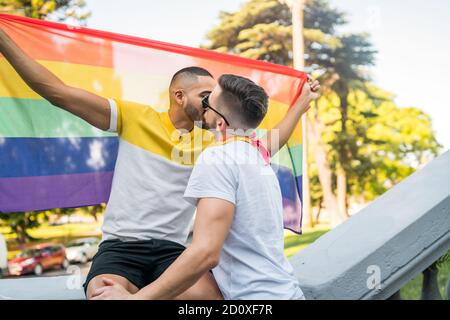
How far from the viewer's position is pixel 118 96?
324 centimetres

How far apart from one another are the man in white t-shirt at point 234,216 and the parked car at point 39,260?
15.5 m

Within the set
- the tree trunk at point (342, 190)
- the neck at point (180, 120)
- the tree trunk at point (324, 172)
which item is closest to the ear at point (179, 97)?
the neck at point (180, 120)

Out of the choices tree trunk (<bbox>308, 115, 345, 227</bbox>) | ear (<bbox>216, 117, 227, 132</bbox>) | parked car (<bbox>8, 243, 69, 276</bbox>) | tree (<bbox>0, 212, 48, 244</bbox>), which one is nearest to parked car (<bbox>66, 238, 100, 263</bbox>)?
parked car (<bbox>8, 243, 69, 276</bbox>)

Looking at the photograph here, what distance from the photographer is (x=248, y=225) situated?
1979 millimetres

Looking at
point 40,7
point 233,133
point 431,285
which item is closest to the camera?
point 233,133

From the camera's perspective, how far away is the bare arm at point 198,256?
181 cm

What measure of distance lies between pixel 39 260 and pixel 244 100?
56.3 ft

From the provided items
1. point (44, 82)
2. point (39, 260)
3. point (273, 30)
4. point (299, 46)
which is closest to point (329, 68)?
point (273, 30)

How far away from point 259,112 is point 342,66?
87.9 feet

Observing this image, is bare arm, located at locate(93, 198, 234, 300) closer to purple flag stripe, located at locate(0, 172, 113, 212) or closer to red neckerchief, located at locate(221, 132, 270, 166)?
red neckerchief, located at locate(221, 132, 270, 166)

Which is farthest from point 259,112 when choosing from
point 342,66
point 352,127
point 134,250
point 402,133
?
point 402,133

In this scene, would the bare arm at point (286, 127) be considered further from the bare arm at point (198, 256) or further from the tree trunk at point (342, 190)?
the tree trunk at point (342, 190)

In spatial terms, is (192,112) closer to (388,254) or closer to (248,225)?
(248,225)

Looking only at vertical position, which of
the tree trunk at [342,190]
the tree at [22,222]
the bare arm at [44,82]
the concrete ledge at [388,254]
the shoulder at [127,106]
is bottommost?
the tree trunk at [342,190]
